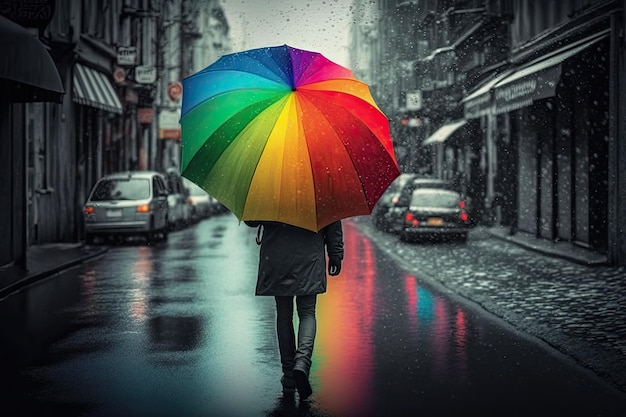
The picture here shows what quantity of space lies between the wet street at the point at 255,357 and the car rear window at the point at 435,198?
9.95 metres

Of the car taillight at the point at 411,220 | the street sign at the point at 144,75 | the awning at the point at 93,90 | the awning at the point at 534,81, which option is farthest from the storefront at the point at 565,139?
the street sign at the point at 144,75

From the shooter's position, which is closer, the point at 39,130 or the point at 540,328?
the point at 540,328

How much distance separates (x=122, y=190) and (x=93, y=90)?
5.28m

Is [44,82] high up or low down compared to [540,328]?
up

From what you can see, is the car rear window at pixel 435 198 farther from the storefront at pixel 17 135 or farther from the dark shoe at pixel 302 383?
the dark shoe at pixel 302 383

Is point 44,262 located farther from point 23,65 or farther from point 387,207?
point 387,207

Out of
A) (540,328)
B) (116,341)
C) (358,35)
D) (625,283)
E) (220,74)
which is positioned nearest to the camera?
(220,74)

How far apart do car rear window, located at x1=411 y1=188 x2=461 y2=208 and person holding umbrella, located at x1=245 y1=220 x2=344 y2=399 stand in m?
18.0

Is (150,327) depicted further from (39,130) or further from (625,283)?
(39,130)

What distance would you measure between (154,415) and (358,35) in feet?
268

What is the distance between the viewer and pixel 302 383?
273 inches

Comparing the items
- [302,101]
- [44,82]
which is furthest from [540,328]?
[44,82]

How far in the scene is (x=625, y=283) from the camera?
1465 centimetres

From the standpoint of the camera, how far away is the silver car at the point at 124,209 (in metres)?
25.1
